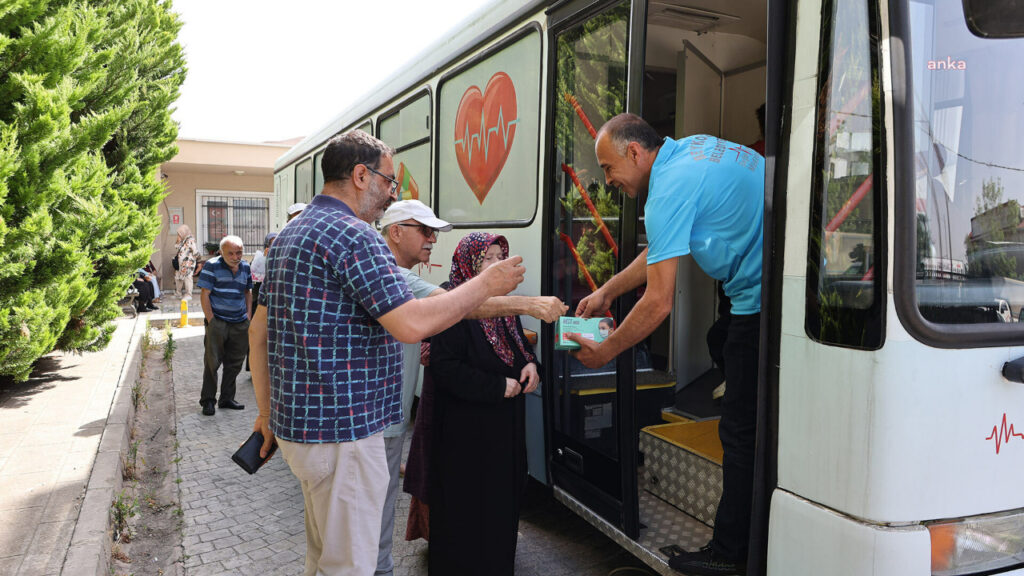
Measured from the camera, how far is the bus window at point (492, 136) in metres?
3.96

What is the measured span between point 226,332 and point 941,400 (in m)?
6.61

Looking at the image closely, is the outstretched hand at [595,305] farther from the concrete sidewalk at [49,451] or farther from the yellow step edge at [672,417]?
the concrete sidewalk at [49,451]

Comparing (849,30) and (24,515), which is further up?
(849,30)

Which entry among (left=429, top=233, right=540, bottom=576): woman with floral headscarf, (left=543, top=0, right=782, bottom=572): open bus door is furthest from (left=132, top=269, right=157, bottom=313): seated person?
(left=429, top=233, right=540, bottom=576): woman with floral headscarf

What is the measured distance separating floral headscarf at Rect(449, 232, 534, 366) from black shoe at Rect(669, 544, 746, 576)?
1.13 m

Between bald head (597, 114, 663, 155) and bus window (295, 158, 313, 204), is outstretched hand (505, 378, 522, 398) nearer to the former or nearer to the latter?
bald head (597, 114, 663, 155)

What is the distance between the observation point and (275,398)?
2.35 meters

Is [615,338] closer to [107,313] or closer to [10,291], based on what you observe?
[10,291]

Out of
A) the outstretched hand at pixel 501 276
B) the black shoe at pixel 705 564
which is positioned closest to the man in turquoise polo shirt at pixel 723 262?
the black shoe at pixel 705 564

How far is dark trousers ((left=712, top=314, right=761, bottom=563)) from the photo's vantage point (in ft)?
8.50

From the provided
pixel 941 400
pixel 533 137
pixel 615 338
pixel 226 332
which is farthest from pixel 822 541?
pixel 226 332

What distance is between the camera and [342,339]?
2.21 meters

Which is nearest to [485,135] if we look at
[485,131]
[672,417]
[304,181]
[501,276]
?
[485,131]

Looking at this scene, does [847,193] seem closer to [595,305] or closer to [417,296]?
[595,305]
